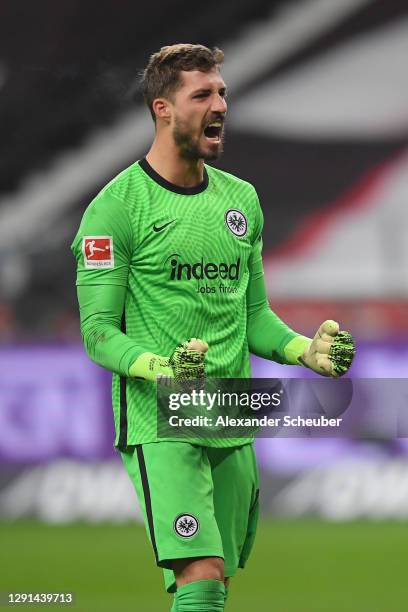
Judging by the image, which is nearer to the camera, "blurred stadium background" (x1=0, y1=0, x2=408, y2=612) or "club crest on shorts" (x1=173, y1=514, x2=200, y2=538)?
"club crest on shorts" (x1=173, y1=514, x2=200, y2=538)

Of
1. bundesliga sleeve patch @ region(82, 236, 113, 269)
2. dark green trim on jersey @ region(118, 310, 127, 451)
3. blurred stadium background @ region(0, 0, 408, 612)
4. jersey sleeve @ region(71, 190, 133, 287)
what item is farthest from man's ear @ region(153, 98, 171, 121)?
blurred stadium background @ region(0, 0, 408, 612)

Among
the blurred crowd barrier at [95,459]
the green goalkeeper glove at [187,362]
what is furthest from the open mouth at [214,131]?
the blurred crowd barrier at [95,459]

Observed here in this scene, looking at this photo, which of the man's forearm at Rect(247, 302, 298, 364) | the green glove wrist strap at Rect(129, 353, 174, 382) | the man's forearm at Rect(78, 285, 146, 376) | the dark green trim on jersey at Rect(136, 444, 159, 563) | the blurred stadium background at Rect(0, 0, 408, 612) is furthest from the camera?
the blurred stadium background at Rect(0, 0, 408, 612)

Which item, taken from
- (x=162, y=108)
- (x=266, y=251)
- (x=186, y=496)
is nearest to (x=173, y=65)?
(x=162, y=108)

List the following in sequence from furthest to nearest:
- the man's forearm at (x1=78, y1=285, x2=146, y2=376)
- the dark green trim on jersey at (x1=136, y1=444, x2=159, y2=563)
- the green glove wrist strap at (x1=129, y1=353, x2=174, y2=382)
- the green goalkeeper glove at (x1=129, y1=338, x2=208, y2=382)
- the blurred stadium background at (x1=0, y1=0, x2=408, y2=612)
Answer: the blurred stadium background at (x1=0, y1=0, x2=408, y2=612) → the dark green trim on jersey at (x1=136, y1=444, x2=159, y2=563) → the man's forearm at (x1=78, y1=285, x2=146, y2=376) → the green glove wrist strap at (x1=129, y1=353, x2=174, y2=382) → the green goalkeeper glove at (x1=129, y1=338, x2=208, y2=382)

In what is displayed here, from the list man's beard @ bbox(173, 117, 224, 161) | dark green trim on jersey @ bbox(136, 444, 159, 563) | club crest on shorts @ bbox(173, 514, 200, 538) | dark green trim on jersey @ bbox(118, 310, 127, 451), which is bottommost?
club crest on shorts @ bbox(173, 514, 200, 538)

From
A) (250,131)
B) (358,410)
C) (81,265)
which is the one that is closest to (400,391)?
(358,410)

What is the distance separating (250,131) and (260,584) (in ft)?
21.4

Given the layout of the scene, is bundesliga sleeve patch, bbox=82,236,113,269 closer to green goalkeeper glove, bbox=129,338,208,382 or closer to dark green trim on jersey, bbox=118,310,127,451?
dark green trim on jersey, bbox=118,310,127,451

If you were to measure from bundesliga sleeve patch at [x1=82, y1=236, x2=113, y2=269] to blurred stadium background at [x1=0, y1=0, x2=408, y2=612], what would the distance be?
2.97m

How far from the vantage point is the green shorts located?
3.20m

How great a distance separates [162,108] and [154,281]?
0.48 meters

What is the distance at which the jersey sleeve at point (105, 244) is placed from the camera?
329 centimetres

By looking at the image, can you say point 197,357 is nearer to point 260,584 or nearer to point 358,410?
point 358,410
